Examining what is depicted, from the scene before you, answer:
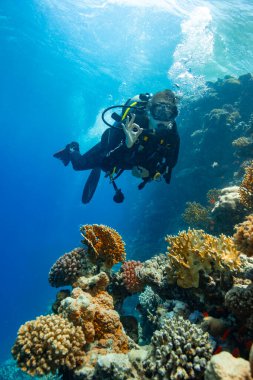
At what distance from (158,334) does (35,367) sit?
1.56 metres

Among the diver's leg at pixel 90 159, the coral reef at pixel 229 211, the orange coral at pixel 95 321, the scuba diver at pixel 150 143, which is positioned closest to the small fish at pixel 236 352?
the orange coral at pixel 95 321

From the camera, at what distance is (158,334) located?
11.1 feet

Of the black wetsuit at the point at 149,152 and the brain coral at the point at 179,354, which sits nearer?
the brain coral at the point at 179,354

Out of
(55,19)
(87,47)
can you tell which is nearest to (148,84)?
(87,47)

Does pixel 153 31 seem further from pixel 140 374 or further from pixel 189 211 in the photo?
pixel 140 374

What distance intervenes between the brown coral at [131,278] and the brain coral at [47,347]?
190cm

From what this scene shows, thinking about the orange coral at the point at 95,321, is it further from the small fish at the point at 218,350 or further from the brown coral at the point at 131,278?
the small fish at the point at 218,350

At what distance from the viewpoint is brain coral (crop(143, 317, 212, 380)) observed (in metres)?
2.96

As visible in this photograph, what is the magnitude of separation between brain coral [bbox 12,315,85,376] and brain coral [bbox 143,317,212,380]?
3.12 ft

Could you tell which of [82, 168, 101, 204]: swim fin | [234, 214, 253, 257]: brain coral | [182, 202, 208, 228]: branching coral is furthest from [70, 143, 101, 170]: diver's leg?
[234, 214, 253, 257]: brain coral

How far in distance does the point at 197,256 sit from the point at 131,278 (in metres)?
1.83

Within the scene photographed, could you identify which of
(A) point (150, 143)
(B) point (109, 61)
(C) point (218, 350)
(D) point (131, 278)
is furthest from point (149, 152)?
(B) point (109, 61)

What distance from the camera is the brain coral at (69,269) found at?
5.33 meters

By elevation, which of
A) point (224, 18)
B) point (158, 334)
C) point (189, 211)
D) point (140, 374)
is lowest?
point (140, 374)
